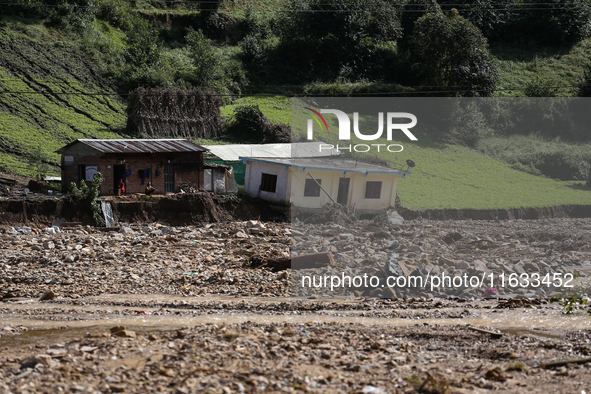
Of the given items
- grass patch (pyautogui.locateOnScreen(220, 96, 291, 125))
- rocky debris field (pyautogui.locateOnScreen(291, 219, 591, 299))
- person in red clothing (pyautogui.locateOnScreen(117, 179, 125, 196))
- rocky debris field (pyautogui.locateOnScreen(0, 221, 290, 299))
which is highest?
grass patch (pyautogui.locateOnScreen(220, 96, 291, 125))

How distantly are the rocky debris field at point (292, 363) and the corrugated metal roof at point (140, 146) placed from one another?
1507 cm

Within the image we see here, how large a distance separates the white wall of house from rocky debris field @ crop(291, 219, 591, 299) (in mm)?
2965

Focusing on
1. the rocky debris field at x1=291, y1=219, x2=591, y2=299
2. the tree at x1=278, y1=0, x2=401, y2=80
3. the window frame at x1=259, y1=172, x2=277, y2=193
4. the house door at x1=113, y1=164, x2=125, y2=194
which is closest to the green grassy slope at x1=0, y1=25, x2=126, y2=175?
the house door at x1=113, y1=164, x2=125, y2=194

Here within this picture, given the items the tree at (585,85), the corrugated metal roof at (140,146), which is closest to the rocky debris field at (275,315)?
the corrugated metal roof at (140,146)

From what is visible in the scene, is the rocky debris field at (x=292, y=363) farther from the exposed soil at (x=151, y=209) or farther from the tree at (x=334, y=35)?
the tree at (x=334, y=35)

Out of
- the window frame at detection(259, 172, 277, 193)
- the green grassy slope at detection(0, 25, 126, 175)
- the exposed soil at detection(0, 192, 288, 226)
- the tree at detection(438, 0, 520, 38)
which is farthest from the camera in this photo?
the tree at detection(438, 0, 520, 38)

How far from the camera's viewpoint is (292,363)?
884cm

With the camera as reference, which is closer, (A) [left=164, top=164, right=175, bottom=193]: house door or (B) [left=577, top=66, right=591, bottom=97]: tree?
(A) [left=164, top=164, right=175, bottom=193]: house door

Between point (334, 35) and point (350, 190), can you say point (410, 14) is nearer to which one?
point (334, 35)

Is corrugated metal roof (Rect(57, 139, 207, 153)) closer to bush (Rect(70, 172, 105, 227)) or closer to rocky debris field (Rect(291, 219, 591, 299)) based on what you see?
bush (Rect(70, 172, 105, 227))

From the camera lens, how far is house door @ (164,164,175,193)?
26.2 m

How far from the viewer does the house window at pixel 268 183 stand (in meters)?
26.5

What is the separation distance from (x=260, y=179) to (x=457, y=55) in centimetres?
1921

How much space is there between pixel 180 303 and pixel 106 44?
31561mm
